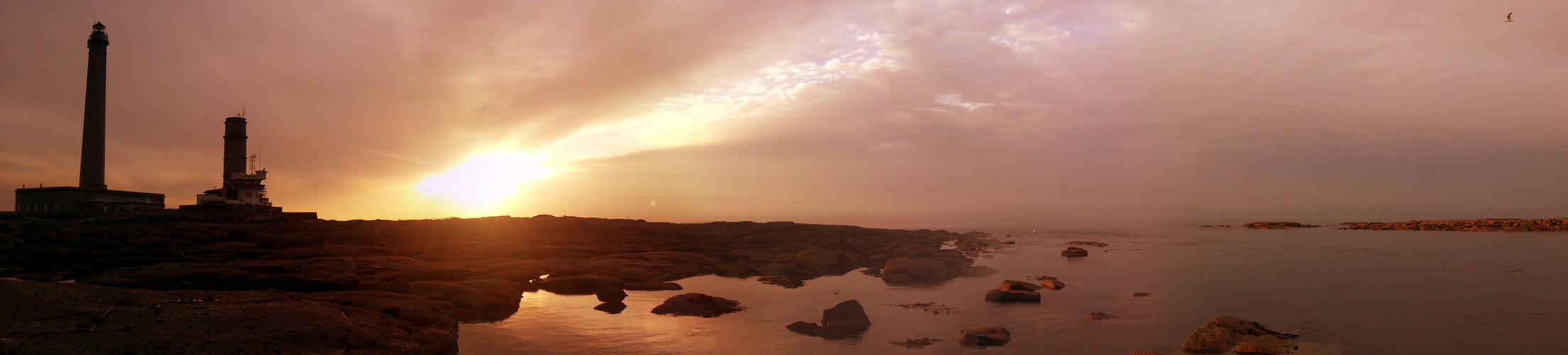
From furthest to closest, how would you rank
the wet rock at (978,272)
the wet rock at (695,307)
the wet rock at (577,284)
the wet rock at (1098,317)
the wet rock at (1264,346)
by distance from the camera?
the wet rock at (978,272) → the wet rock at (577,284) → the wet rock at (695,307) → the wet rock at (1098,317) → the wet rock at (1264,346)

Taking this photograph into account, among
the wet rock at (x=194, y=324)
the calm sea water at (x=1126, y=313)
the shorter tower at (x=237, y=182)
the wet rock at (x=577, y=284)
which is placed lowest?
the calm sea water at (x=1126, y=313)

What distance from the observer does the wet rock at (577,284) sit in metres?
22.7

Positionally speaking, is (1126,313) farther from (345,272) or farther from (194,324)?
(345,272)

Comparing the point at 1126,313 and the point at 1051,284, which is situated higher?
the point at 1051,284

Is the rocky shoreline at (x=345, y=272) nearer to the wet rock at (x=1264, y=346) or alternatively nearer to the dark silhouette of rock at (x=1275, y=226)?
the wet rock at (x=1264, y=346)

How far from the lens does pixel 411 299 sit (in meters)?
15.7

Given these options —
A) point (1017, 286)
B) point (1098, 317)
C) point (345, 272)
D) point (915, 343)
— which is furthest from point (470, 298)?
point (1098, 317)

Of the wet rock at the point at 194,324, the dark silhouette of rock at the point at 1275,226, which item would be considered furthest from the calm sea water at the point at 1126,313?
the dark silhouette of rock at the point at 1275,226

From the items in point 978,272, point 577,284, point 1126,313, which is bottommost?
point 1126,313

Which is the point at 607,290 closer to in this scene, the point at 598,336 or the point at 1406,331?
the point at 598,336

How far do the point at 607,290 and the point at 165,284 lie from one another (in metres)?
10.9

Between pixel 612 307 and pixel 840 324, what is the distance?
23.3 ft

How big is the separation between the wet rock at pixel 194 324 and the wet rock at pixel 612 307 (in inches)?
201

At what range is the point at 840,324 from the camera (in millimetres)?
15492
